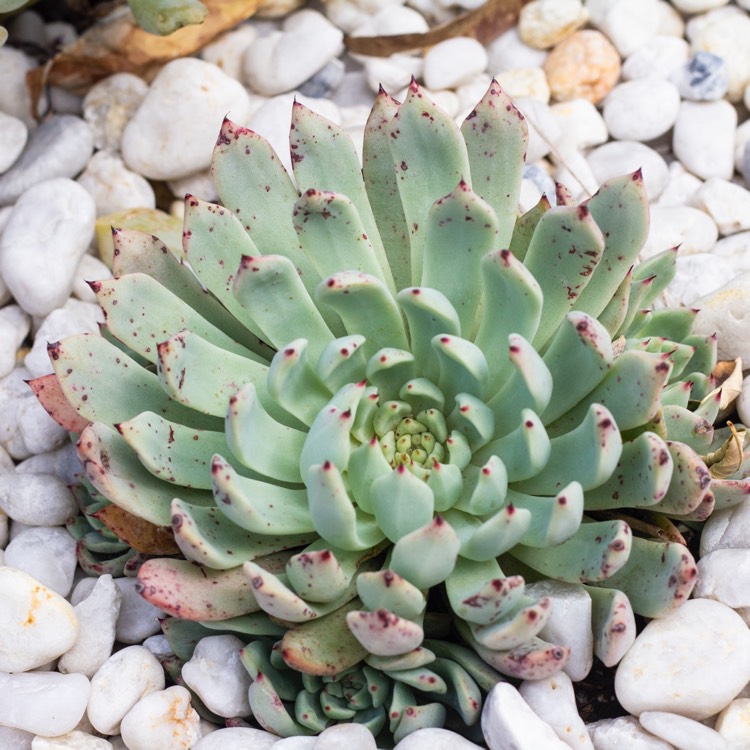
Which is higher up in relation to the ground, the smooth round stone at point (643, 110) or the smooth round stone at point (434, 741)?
the smooth round stone at point (643, 110)

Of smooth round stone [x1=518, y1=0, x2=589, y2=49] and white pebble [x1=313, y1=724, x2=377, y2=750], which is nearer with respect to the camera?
white pebble [x1=313, y1=724, x2=377, y2=750]

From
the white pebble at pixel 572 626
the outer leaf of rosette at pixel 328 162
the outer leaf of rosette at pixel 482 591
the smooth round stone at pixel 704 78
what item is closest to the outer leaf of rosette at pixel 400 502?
the outer leaf of rosette at pixel 482 591

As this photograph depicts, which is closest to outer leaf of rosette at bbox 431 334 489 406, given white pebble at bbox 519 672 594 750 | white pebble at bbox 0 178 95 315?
white pebble at bbox 519 672 594 750

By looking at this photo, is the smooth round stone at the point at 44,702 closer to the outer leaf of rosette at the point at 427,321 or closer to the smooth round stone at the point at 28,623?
the smooth round stone at the point at 28,623

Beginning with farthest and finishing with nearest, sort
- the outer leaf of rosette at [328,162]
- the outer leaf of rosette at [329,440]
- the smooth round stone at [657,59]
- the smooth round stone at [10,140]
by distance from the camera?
the smooth round stone at [657,59] → the smooth round stone at [10,140] → the outer leaf of rosette at [328,162] → the outer leaf of rosette at [329,440]

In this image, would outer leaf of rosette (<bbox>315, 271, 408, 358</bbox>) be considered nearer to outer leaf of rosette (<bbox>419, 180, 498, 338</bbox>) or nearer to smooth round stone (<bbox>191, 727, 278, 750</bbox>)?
outer leaf of rosette (<bbox>419, 180, 498, 338</bbox>)

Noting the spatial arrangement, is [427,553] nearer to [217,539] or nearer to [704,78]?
[217,539]

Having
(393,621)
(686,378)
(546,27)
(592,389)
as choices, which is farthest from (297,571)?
(546,27)
